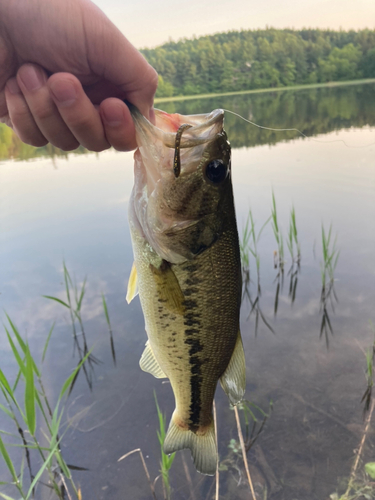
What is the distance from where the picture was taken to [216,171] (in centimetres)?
152

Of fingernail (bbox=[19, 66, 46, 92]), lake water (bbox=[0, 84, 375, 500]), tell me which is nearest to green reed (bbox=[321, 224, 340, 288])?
lake water (bbox=[0, 84, 375, 500])

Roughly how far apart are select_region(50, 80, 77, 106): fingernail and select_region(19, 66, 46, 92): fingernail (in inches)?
3.8

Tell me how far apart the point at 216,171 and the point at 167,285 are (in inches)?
22.4

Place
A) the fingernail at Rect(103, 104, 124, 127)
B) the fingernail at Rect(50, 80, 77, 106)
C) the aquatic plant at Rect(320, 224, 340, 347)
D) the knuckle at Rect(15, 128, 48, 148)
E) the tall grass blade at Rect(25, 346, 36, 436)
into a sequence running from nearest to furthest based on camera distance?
the fingernail at Rect(50, 80, 77, 106)
the fingernail at Rect(103, 104, 124, 127)
the knuckle at Rect(15, 128, 48, 148)
the tall grass blade at Rect(25, 346, 36, 436)
the aquatic plant at Rect(320, 224, 340, 347)

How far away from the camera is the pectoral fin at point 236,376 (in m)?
1.71

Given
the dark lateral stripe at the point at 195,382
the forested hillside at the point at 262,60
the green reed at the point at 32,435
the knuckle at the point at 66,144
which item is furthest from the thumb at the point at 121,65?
the forested hillside at the point at 262,60

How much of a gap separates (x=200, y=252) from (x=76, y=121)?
0.81 meters

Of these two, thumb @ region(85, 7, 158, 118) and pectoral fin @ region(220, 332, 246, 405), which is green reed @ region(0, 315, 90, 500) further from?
thumb @ region(85, 7, 158, 118)

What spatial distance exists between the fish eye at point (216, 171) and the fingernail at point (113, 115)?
446 millimetres

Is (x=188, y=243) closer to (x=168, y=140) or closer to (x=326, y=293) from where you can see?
(x=168, y=140)

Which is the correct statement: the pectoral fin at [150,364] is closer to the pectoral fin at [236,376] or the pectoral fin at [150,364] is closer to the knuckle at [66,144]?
the pectoral fin at [236,376]

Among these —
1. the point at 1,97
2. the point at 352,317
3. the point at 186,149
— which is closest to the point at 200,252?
the point at 186,149

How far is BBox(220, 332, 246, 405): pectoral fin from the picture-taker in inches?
67.5

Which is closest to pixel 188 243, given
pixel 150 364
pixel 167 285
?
pixel 167 285
